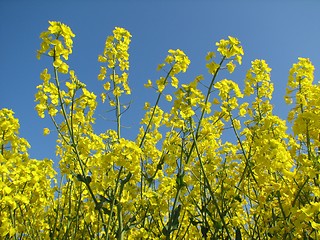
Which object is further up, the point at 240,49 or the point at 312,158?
the point at 240,49

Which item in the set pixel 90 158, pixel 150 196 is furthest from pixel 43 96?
pixel 150 196

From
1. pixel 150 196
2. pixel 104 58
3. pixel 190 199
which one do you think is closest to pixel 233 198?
pixel 190 199

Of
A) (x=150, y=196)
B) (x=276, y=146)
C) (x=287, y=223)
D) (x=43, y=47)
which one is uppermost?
(x=43, y=47)

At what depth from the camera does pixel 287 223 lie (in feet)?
11.0

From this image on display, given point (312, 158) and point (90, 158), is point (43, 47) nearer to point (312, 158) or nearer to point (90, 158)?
point (90, 158)

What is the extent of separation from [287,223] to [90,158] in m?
2.17

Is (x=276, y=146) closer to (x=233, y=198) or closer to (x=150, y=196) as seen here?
(x=233, y=198)

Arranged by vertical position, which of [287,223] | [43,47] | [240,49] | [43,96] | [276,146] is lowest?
[287,223]

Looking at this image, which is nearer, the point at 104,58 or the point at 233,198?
the point at 233,198

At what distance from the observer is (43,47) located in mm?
3848

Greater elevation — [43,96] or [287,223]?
[43,96]

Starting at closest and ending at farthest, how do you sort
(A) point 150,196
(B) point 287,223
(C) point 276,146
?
1. (B) point 287,223
2. (C) point 276,146
3. (A) point 150,196

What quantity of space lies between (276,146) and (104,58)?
8.11 ft

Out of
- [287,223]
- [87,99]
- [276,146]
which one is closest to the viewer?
[287,223]
